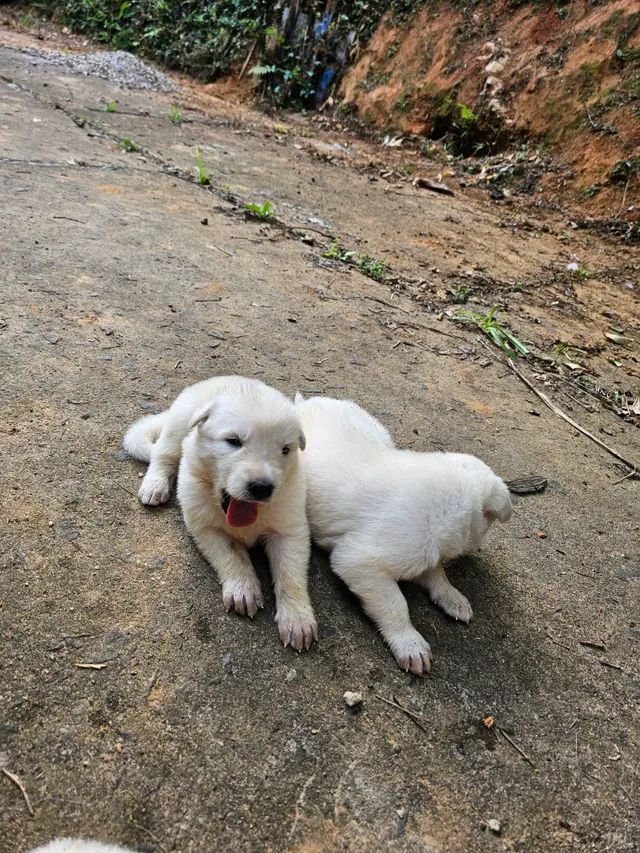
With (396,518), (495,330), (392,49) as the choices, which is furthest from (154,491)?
(392,49)

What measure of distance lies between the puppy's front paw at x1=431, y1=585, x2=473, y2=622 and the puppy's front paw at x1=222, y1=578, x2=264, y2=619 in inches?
32.7

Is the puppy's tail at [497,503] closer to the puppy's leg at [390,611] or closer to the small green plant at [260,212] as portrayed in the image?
the puppy's leg at [390,611]

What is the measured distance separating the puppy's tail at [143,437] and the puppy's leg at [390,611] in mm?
1204

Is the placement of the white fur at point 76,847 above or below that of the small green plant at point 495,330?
below

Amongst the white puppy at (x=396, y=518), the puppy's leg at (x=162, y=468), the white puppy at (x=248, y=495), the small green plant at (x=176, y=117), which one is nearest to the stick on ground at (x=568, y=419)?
the white puppy at (x=396, y=518)

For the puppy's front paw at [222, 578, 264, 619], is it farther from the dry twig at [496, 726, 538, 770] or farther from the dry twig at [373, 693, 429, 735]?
the dry twig at [496, 726, 538, 770]

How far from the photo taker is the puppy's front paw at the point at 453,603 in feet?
9.18

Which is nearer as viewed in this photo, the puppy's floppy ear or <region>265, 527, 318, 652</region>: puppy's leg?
<region>265, 527, 318, 652</region>: puppy's leg

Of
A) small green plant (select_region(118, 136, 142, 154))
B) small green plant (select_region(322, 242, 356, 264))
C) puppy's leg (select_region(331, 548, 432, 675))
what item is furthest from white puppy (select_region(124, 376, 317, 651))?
small green plant (select_region(118, 136, 142, 154))

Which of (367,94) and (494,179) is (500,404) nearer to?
(494,179)

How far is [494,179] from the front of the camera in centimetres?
1115

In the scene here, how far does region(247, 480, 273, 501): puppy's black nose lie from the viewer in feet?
8.01

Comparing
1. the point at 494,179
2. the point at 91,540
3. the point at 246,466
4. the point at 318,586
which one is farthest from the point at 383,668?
the point at 494,179

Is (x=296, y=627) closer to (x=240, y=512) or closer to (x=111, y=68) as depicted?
(x=240, y=512)
